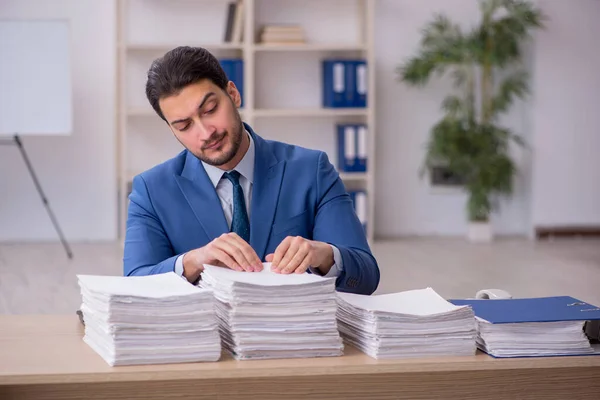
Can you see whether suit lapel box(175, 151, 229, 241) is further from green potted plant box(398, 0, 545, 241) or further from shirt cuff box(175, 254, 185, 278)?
green potted plant box(398, 0, 545, 241)

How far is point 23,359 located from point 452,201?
5858 mm

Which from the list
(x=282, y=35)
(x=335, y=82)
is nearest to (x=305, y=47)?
(x=282, y=35)

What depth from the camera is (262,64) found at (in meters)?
6.90

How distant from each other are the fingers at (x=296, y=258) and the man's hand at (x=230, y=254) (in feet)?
0.17

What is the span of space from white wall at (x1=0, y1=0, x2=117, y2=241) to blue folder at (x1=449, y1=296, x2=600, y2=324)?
17.4ft

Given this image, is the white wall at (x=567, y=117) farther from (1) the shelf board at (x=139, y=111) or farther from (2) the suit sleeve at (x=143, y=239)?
(2) the suit sleeve at (x=143, y=239)

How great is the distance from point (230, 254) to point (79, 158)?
5.23 m

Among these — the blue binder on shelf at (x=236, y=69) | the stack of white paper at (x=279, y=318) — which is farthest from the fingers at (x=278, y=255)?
the blue binder on shelf at (x=236, y=69)

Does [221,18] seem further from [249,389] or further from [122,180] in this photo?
[249,389]

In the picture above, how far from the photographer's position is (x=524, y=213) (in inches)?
284

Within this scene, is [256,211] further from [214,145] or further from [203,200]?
[214,145]

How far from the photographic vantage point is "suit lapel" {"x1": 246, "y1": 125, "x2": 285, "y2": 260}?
2184 millimetres

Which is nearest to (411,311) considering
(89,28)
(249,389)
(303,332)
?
(303,332)

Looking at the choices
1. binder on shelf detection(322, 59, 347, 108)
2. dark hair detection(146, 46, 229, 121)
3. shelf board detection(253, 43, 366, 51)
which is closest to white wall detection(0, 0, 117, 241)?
shelf board detection(253, 43, 366, 51)
